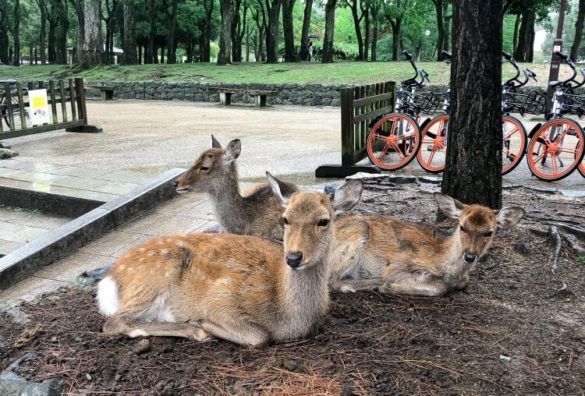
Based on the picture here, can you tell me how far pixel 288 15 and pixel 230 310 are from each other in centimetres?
3141

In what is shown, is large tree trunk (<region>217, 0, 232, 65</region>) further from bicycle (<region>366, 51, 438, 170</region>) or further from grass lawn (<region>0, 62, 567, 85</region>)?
bicycle (<region>366, 51, 438, 170</region>)

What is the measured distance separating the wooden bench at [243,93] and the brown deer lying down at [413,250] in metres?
17.4

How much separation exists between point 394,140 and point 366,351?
6.36 metres

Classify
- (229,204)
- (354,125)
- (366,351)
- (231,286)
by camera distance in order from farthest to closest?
(354,125), (229,204), (231,286), (366,351)

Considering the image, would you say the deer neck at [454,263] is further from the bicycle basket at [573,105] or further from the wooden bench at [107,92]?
the wooden bench at [107,92]

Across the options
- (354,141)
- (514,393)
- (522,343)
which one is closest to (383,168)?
(354,141)

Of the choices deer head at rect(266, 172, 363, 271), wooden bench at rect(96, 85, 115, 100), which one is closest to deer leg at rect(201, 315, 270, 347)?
deer head at rect(266, 172, 363, 271)

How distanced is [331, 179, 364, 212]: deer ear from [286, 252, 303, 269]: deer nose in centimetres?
51

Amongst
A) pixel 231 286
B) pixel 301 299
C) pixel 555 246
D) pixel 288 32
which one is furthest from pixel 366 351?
pixel 288 32

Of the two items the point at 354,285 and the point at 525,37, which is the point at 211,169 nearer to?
the point at 354,285

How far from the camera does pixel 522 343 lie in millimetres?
3340

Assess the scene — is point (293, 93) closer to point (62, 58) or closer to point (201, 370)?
point (201, 370)

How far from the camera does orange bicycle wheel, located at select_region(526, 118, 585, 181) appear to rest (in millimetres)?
8094

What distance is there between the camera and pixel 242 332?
3.19 meters
